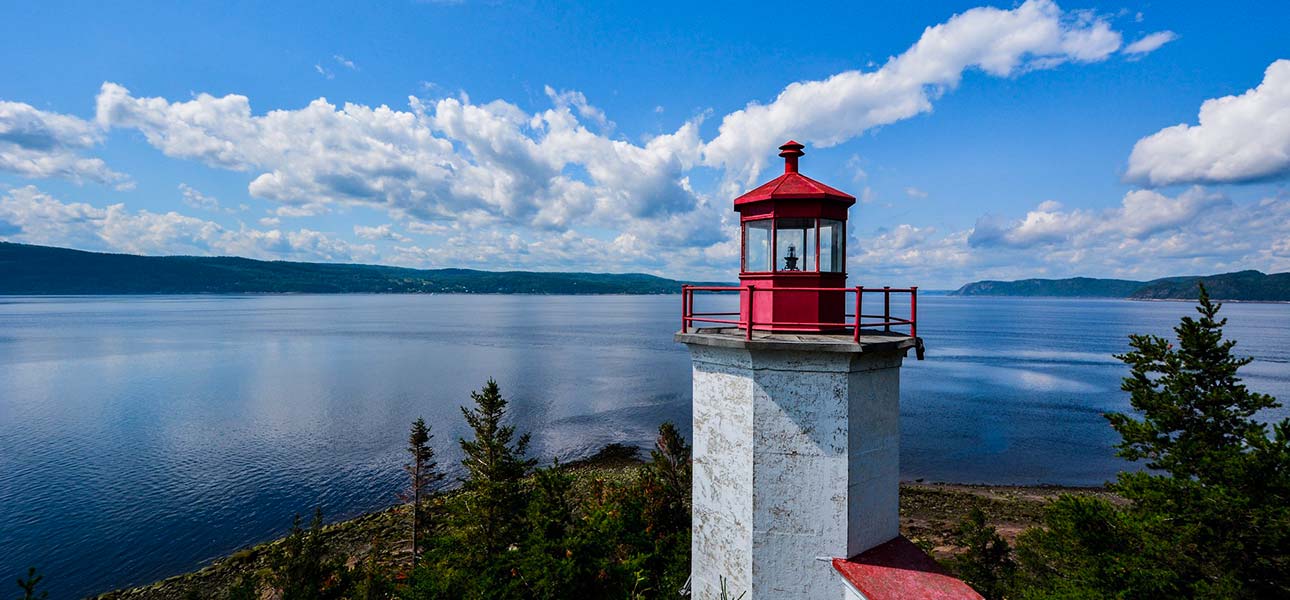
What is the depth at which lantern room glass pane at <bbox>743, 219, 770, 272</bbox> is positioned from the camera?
818cm

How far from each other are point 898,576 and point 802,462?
1863 mm

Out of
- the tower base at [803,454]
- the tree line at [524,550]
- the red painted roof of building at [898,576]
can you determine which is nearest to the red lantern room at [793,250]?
the tower base at [803,454]

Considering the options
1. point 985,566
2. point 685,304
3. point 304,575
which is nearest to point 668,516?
point 985,566

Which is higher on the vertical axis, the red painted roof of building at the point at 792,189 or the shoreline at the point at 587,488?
the red painted roof of building at the point at 792,189

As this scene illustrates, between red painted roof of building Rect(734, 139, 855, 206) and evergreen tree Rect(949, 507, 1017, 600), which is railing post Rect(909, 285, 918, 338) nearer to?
red painted roof of building Rect(734, 139, 855, 206)

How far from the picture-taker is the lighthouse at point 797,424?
707cm

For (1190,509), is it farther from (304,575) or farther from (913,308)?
(304,575)

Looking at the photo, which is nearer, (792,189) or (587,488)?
(792,189)

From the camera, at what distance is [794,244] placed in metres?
8.23

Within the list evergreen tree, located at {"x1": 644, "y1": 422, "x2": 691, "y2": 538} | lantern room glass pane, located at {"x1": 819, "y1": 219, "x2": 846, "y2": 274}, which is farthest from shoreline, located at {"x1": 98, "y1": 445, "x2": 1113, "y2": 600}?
lantern room glass pane, located at {"x1": 819, "y1": 219, "x2": 846, "y2": 274}

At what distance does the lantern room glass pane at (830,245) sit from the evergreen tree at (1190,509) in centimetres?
702

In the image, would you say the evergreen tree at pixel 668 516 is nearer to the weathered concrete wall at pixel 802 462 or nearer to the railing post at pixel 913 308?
the weathered concrete wall at pixel 802 462

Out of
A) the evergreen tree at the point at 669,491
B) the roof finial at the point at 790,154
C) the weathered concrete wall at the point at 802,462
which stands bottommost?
the evergreen tree at the point at 669,491

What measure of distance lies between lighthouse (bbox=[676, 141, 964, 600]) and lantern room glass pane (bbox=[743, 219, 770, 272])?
8cm
